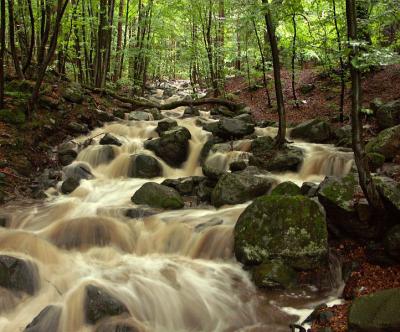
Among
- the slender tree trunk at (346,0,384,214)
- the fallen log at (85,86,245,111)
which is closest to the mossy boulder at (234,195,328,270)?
the slender tree trunk at (346,0,384,214)

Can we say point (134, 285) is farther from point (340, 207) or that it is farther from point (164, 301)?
point (340, 207)

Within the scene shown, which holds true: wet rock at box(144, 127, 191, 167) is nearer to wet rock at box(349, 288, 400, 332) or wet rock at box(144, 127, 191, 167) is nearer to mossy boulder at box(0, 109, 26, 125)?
mossy boulder at box(0, 109, 26, 125)

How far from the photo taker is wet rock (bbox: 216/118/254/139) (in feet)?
44.1

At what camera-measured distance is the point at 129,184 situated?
11.3 metres

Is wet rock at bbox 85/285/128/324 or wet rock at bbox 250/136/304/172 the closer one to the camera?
wet rock at bbox 85/285/128/324

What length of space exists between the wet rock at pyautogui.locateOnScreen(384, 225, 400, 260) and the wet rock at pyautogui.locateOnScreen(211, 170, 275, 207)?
11.9 ft

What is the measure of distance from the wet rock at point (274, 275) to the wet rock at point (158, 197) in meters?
3.36

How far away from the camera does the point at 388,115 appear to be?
37.0ft

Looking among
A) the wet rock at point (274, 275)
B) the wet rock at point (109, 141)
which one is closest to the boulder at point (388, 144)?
the wet rock at point (274, 275)

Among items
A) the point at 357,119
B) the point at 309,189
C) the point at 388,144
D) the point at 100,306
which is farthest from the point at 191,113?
the point at 100,306

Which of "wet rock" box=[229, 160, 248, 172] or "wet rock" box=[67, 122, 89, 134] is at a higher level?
"wet rock" box=[67, 122, 89, 134]

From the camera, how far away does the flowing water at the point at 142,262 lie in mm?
5664

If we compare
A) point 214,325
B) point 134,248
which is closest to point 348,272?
point 214,325

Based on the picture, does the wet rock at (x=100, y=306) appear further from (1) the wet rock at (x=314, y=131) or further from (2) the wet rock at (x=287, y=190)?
(1) the wet rock at (x=314, y=131)
